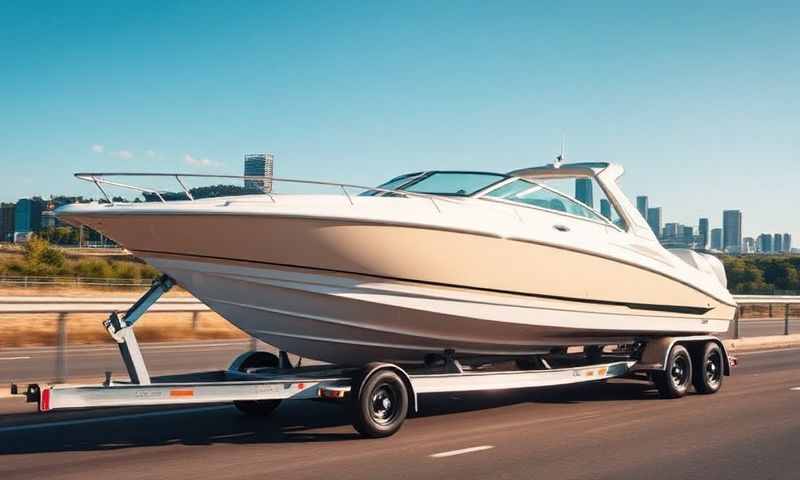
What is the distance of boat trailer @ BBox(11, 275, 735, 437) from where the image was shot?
686 cm

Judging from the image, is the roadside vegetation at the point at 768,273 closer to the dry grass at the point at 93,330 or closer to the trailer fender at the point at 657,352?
the dry grass at the point at 93,330

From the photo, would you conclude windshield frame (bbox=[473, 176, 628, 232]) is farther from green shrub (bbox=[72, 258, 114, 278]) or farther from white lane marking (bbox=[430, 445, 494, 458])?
green shrub (bbox=[72, 258, 114, 278])

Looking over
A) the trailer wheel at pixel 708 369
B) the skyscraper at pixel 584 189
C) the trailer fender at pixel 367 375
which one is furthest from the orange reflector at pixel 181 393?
the trailer wheel at pixel 708 369

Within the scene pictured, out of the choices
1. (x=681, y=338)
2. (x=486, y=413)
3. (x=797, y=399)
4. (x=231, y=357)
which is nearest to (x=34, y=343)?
(x=231, y=357)

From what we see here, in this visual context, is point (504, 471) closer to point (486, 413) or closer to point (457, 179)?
point (486, 413)

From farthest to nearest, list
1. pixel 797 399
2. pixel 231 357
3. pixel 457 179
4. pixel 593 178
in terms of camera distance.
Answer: pixel 231 357, pixel 593 178, pixel 797 399, pixel 457 179

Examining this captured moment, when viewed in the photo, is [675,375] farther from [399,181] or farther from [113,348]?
[113,348]

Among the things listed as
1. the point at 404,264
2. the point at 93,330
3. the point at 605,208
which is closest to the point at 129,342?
the point at 404,264

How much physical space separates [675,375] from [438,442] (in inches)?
184

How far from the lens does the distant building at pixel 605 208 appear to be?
37.6 ft

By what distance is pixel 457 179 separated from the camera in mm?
9492

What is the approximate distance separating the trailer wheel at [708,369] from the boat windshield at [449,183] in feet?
13.6

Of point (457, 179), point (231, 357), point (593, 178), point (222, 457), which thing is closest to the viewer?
point (222, 457)

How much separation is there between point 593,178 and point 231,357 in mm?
7542
